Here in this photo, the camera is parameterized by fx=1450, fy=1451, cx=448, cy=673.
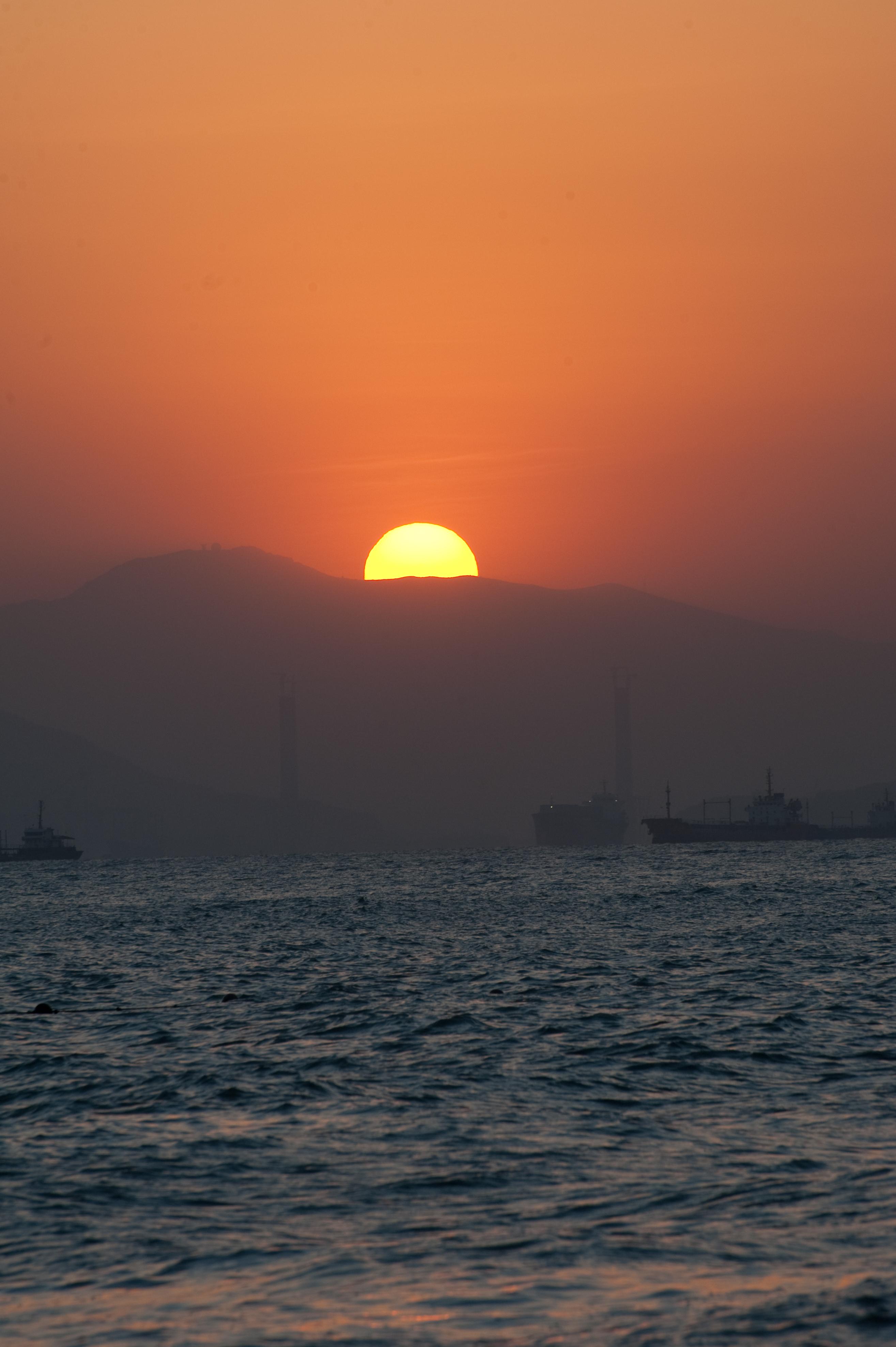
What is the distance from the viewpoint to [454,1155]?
20.1 metres

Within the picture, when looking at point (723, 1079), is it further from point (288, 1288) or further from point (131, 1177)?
point (288, 1288)

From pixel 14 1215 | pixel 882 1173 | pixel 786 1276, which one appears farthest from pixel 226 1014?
pixel 786 1276

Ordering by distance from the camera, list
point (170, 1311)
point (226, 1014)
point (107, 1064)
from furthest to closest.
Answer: point (226, 1014) < point (107, 1064) < point (170, 1311)

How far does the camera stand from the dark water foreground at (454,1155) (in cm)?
1398

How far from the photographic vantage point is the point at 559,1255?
15.4m

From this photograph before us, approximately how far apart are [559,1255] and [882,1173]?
5374 mm

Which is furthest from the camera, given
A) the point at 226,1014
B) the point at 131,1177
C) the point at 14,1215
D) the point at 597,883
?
the point at 597,883

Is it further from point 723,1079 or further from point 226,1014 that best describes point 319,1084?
point 226,1014

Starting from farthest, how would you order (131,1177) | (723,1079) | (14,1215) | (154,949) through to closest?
(154,949) < (723,1079) < (131,1177) < (14,1215)

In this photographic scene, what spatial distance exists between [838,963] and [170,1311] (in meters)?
36.6

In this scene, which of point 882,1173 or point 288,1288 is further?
point 882,1173

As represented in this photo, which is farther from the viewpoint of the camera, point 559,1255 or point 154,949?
point 154,949

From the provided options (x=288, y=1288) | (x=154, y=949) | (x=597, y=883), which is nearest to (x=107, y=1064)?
(x=288, y=1288)

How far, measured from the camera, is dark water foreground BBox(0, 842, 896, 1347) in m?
14.0
